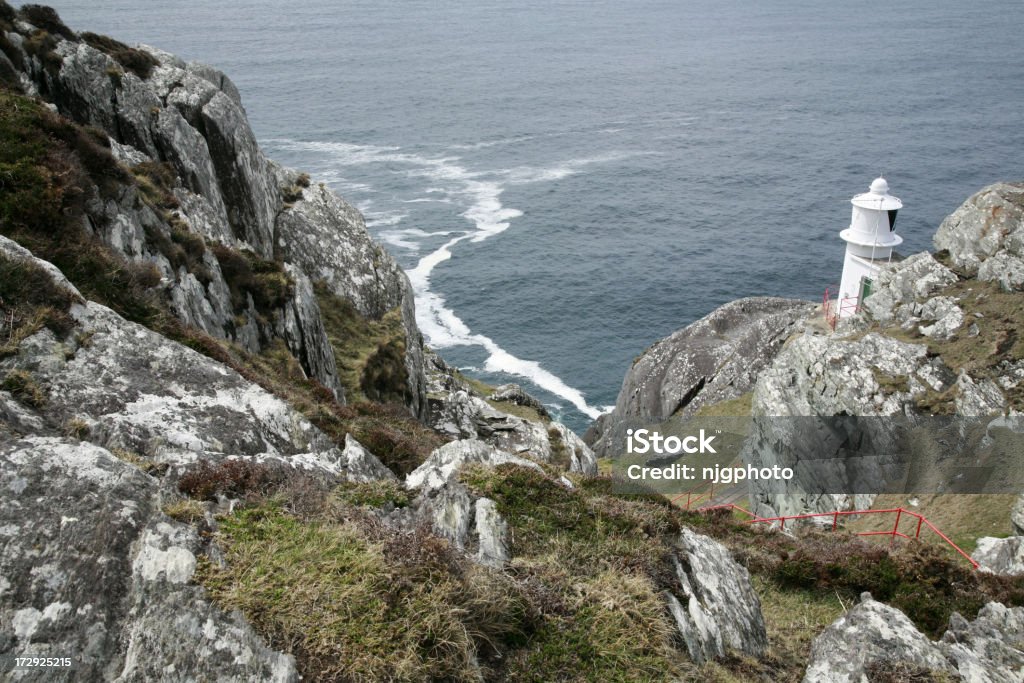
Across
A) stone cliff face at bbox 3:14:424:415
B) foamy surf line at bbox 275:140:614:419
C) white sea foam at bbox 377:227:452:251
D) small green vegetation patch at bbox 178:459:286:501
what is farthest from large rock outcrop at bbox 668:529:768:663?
white sea foam at bbox 377:227:452:251

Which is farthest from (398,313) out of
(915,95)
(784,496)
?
(915,95)

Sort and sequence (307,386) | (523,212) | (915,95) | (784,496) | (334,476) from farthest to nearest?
(915,95), (523,212), (784,496), (307,386), (334,476)

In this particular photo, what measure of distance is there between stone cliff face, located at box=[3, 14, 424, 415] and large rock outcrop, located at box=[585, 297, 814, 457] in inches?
1060

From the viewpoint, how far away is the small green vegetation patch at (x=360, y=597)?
8.75 m

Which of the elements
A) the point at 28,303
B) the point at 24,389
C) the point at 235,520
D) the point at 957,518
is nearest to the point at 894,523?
the point at 957,518

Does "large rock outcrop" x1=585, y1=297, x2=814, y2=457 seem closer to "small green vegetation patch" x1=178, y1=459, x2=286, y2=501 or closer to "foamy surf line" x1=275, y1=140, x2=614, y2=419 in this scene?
"foamy surf line" x1=275, y1=140, x2=614, y2=419

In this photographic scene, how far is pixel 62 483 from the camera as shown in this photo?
966 centimetres

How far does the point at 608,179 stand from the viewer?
124 metres

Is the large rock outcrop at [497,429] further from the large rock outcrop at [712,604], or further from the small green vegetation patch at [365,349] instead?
the large rock outcrop at [712,604]

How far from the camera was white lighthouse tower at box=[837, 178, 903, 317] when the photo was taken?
188ft

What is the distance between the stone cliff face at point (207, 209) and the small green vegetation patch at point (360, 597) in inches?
539

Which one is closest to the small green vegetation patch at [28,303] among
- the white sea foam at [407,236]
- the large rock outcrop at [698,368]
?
the large rock outcrop at [698,368]

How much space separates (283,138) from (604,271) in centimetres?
7330

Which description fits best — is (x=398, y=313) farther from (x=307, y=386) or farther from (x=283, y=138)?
(x=283, y=138)
